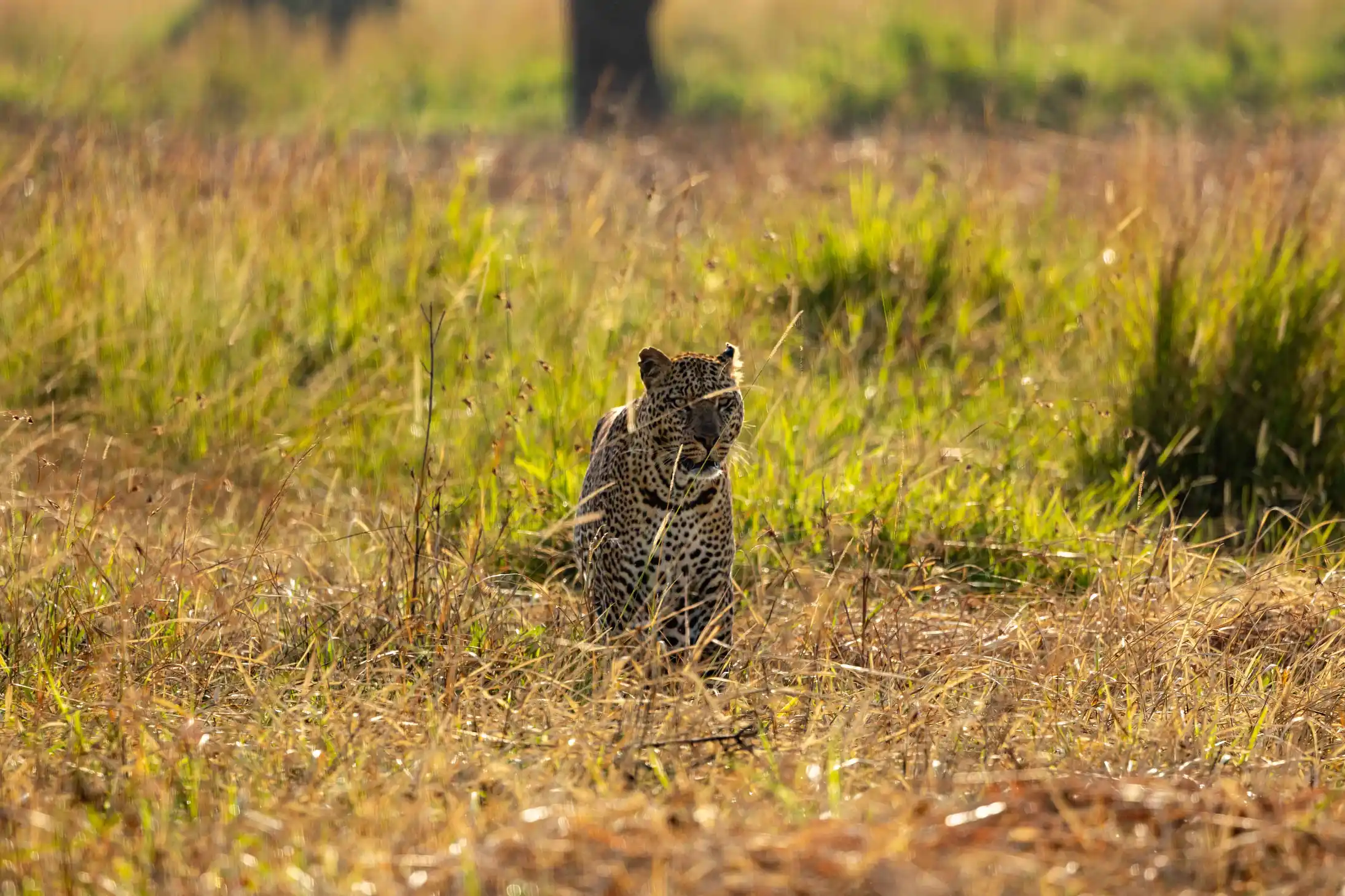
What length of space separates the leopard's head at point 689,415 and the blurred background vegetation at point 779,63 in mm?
9039

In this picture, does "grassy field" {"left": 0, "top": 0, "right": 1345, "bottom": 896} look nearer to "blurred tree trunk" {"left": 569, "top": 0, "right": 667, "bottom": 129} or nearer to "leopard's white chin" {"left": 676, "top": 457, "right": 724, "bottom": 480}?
"leopard's white chin" {"left": 676, "top": 457, "right": 724, "bottom": 480}

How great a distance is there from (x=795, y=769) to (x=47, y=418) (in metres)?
3.69

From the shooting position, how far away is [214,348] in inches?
267

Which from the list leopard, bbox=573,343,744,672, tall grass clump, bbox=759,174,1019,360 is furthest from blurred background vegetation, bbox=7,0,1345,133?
leopard, bbox=573,343,744,672

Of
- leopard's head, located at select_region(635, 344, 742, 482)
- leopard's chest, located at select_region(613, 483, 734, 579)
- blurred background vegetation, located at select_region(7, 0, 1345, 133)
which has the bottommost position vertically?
blurred background vegetation, located at select_region(7, 0, 1345, 133)

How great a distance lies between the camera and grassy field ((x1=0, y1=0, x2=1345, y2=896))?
3.30 meters

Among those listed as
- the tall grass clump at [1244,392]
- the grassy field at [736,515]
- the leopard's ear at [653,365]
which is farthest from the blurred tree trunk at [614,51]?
the leopard's ear at [653,365]

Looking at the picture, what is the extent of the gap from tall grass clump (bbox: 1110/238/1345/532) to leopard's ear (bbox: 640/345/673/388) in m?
2.29

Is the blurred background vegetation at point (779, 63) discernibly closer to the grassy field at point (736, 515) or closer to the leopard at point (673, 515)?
the grassy field at point (736, 515)

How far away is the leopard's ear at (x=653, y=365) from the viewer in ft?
14.9

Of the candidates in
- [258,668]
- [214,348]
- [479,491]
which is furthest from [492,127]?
[258,668]

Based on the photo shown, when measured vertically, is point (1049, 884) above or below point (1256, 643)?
above

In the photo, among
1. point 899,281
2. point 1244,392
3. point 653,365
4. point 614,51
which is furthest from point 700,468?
point 614,51

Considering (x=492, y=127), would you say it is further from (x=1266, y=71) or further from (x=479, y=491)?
(x=479, y=491)
